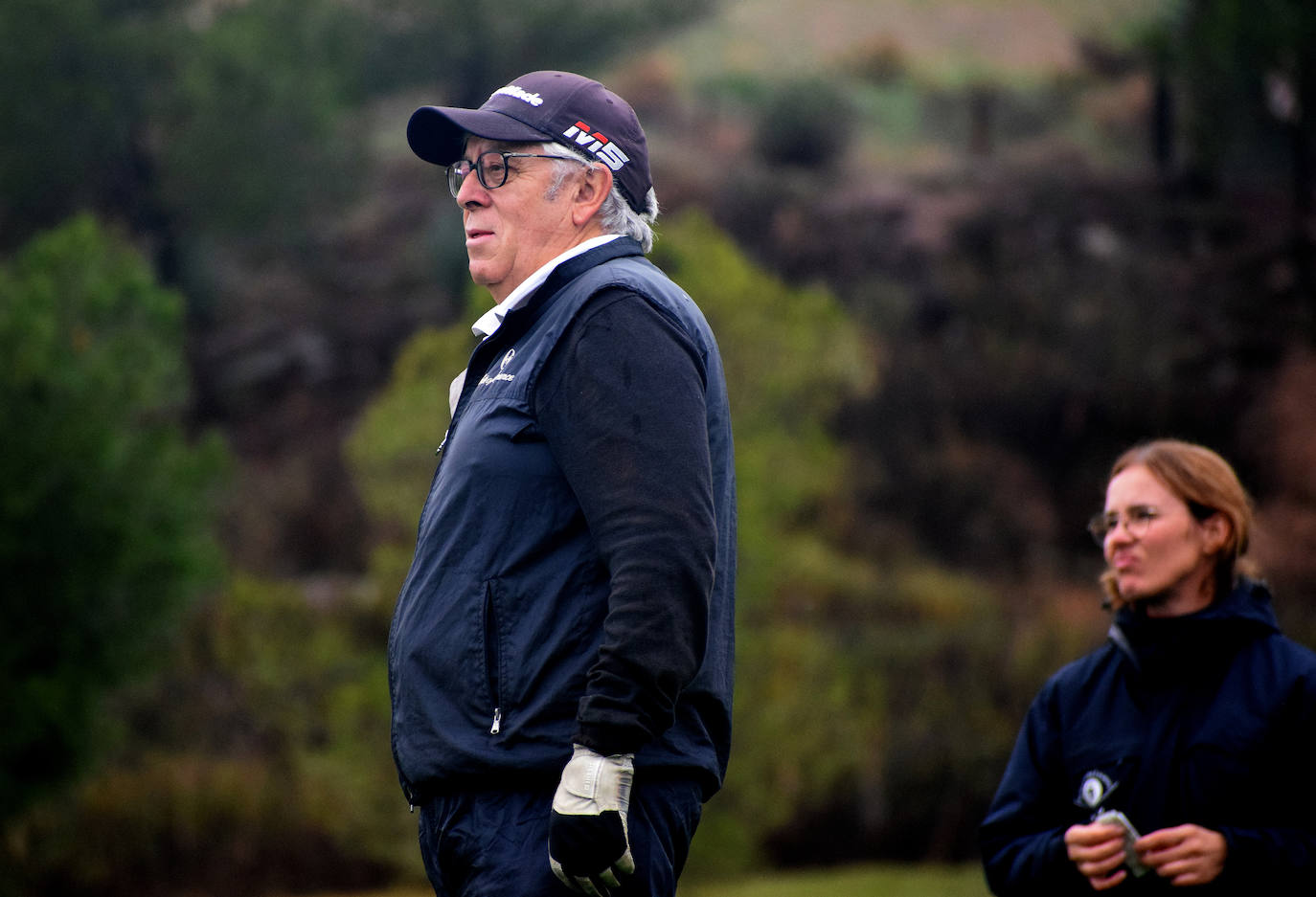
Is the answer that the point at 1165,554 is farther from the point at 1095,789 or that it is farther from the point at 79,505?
the point at 79,505

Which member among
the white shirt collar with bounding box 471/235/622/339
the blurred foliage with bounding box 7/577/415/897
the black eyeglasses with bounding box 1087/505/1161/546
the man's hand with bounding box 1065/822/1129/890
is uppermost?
the white shirt collar with bounding box 471/235/622/339

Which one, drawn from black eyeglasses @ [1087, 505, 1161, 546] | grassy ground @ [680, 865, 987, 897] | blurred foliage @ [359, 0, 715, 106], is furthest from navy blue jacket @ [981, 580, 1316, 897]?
blurred foliage @ [359, 0, 715, 106]

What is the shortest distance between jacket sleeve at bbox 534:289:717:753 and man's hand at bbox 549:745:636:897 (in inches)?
1.3

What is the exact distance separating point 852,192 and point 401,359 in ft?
28.4

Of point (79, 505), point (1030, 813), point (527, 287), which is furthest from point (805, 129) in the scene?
point (527, 287)

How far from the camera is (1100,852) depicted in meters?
2.88

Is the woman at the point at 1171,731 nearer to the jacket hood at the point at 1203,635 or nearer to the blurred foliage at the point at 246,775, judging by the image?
the jacket hood at the point at 1203,635

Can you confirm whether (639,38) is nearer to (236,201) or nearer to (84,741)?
(236,201)

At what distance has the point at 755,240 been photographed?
941 inches

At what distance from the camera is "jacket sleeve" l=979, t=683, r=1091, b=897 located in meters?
3.07

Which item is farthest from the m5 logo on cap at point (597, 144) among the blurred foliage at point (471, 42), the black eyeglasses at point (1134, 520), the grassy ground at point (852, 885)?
the blurred foliage at point (471, 42)

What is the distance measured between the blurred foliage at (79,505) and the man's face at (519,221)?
1219cm

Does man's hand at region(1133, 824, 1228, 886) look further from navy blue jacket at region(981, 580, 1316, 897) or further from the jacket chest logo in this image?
the jacket chest logo

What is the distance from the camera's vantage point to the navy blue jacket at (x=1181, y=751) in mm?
2830
